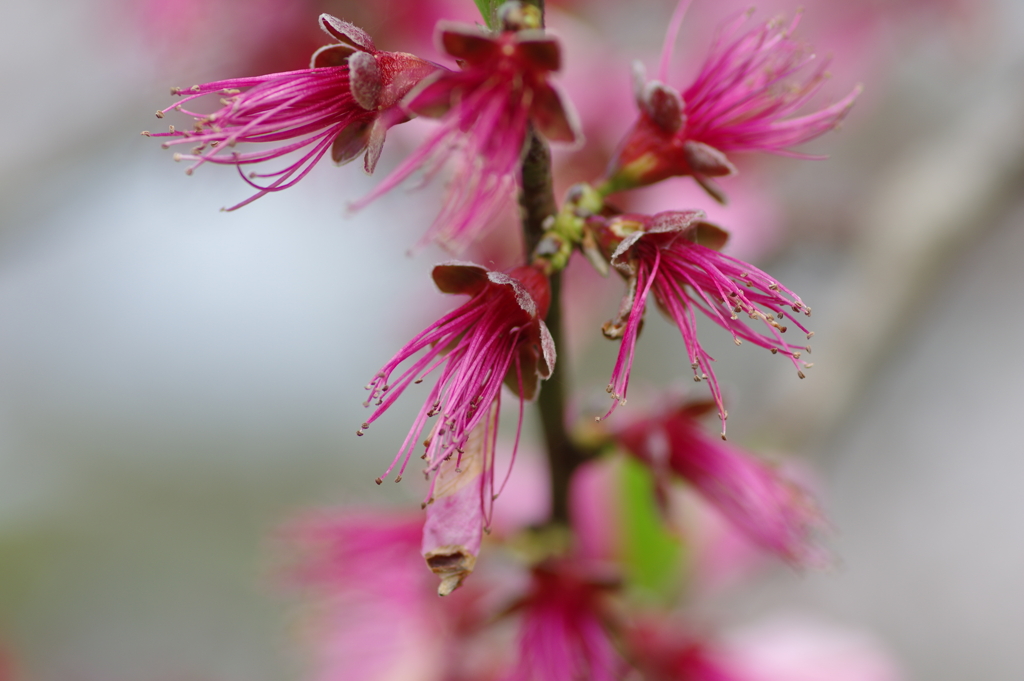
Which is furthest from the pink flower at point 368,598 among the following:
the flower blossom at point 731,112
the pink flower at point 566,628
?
the flower blossom at point 731,112

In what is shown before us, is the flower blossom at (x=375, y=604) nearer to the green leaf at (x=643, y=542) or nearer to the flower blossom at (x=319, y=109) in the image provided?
the green leaf at (x=643, y=542)

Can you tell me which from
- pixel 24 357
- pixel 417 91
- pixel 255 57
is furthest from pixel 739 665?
pixel 24 357

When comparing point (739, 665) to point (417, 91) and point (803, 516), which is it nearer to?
point (803, 516)

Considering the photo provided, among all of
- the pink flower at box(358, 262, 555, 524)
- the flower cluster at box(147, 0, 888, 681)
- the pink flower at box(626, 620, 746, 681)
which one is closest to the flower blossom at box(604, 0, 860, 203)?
the flower cluster at box(147, 0, 888, 681)

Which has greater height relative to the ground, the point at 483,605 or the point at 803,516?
the point at 803,516

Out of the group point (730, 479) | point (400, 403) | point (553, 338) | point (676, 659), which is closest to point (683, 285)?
point (553, 338)

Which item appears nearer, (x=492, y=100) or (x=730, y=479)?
(x=492, y=100)

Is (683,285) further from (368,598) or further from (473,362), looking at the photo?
(368,598)
